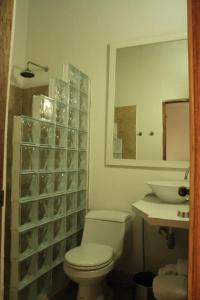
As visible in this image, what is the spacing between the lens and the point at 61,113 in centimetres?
→ 206

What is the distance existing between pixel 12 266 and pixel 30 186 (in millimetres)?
511

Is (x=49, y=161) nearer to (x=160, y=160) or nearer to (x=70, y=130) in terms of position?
(x=70, y=130)

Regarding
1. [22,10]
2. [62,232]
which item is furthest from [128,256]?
[22,10]

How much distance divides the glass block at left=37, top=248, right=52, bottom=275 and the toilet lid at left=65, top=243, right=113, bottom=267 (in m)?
0.19

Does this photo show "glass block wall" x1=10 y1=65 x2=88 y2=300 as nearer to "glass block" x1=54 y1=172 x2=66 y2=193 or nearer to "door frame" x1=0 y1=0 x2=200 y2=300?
"glass block" x1=54 y1=172 x2=66 y2=193

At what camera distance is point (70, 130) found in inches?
86.4

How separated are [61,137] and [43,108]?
1.09ft

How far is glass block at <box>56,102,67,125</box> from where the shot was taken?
201cm

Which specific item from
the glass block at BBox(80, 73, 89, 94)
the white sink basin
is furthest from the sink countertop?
the glass block at BBox(80, 73, 89, 94)

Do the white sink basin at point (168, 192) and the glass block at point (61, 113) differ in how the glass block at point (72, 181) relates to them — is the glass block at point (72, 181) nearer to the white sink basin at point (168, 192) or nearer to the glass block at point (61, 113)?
the glass block at point (61, 113)

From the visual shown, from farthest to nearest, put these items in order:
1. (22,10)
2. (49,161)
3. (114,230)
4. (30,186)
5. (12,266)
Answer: (22,10) < (114,230) < (49,161) < (30,186) < (12,266)

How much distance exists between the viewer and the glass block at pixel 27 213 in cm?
164

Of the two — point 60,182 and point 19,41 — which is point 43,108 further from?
point 19,41

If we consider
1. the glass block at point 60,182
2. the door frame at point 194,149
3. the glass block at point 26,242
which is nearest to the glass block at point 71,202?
the glass block at point 60,182
